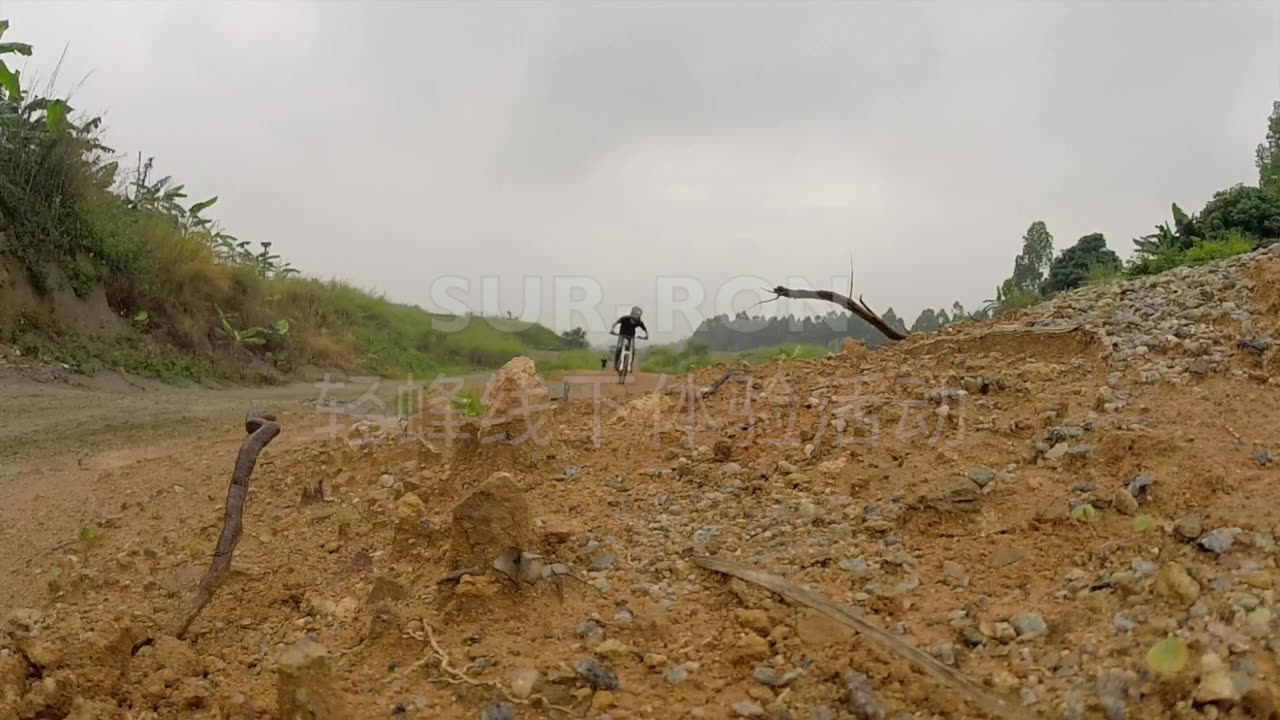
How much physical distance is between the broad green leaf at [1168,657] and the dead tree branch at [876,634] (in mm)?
242

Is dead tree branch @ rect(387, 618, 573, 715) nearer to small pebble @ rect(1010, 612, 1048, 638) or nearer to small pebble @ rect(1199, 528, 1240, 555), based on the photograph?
small pebble @ rect(1010, 612, 1048, 638)

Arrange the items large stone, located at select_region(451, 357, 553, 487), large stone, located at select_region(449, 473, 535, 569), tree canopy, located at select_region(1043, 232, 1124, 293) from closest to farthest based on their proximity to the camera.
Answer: large stone, located at select_region(449, 473, 535, 569) → large stone, located at select_region(451, 357, 553, 487) → tree canopy, located at select_region(1043, 232, 1124, 293)

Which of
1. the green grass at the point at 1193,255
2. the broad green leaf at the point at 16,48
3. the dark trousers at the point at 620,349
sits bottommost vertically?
the dark trousers at the point at 620,349

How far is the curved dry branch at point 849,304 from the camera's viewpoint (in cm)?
421

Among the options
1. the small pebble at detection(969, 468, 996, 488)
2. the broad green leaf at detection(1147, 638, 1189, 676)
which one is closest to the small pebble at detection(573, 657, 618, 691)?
the broad green leaf at detection(1147, 638, 1189, 676)

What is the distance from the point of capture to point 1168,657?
1481mm

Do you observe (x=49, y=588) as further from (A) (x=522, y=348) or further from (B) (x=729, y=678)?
(B) (x=729, y=678)

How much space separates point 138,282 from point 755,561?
10.5m

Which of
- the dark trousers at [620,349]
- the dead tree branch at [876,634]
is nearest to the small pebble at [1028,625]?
the dead tree branch at [876,634]

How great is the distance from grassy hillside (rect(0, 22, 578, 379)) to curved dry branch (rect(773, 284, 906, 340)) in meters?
4.30

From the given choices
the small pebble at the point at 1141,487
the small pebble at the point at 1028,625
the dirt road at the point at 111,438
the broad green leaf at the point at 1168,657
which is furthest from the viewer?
the dirt road at the point at 111,438

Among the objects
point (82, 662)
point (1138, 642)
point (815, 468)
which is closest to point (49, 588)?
point (82, 662)

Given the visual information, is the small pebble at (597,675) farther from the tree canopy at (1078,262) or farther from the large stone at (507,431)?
the tree canopy at (1078,262)

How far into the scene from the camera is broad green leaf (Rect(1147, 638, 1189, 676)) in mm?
1463
